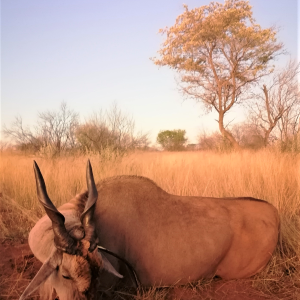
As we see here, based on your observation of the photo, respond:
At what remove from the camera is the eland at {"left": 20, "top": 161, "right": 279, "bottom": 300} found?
8.21 ft

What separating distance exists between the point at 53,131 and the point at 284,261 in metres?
7.42

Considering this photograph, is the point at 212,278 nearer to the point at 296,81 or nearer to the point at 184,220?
the point at 184,220

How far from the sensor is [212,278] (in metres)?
2.87

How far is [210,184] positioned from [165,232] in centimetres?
305

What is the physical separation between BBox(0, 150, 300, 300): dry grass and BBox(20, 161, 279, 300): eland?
0.69 ft

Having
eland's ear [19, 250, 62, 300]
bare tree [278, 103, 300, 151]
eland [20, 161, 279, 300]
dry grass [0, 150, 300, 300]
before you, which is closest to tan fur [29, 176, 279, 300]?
eland [20, 161, 279, 300]

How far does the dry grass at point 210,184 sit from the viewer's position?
3092mm

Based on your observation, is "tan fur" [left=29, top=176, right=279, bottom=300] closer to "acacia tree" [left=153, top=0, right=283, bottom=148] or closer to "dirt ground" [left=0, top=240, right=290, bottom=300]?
Answer: "dirt ground" [left=0, top=240, right=290, bottom=300]

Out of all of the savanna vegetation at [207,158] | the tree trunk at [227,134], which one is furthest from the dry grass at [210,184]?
the tree trunk at [227,134]

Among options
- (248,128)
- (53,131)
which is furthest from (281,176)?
(248,128)

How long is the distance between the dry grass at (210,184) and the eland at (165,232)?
210 mm

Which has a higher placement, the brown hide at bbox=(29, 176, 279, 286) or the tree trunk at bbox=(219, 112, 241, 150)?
the tree trunk at bbox=(219, 112, 241, 150)

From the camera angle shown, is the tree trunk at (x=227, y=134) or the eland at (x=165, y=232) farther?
the tree trunk at (x=227, y=134)

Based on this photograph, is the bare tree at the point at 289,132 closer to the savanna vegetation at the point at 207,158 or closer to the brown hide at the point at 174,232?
the savanna vegetation at the point at 207,158
